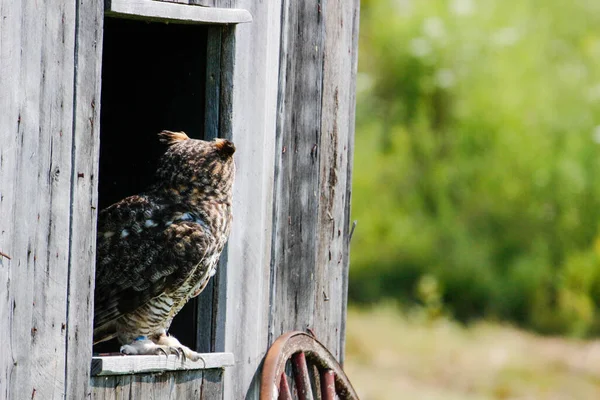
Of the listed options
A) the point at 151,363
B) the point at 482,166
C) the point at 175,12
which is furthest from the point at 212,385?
the point at 482,166

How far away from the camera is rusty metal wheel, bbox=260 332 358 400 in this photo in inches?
187

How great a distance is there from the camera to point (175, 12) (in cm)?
420

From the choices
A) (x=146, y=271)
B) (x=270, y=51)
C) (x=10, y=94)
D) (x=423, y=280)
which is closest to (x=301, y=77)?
(x=270, y=51)

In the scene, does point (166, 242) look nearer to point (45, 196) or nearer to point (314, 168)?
point (45, 196)

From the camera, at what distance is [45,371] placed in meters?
3.86

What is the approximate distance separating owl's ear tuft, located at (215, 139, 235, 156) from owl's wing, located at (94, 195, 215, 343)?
322 millimetres

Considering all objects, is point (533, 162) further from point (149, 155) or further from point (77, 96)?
point (77, 96)

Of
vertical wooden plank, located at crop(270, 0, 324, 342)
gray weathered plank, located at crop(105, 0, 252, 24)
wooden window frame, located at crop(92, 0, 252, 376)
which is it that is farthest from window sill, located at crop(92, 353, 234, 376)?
gray weathered plank, located at crop(105, 0, 252, 24)

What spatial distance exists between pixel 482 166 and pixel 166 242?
1073cm

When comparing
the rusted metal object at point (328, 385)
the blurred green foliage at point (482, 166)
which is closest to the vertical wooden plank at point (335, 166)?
the rusted metal object at point (328, 385)

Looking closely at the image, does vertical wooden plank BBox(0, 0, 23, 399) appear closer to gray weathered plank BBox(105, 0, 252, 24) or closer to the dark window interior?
gray weathered plank BBox(105, 0, 252, 24)

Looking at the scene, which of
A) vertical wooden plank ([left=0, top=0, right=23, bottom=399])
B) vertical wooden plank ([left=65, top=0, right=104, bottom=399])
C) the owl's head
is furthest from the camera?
the owl's head

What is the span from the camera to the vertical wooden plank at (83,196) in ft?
12.8

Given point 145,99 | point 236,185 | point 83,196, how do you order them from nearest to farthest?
point 83,196 → point 236,185 → point 145,99
